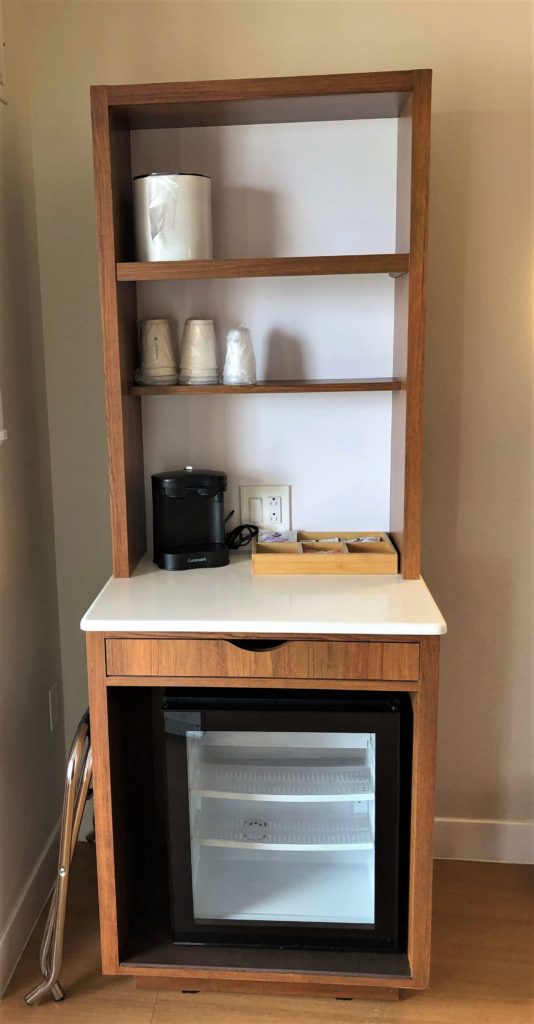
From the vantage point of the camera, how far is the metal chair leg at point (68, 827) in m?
1.79

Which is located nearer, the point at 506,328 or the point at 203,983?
the point at 203,983

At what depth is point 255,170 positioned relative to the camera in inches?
79.6

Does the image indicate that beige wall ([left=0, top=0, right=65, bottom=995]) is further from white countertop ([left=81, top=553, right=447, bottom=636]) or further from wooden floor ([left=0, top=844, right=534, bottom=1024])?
white countertop ([left=81, top=553, right=447, bottom=636])

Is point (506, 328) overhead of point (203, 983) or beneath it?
overhead

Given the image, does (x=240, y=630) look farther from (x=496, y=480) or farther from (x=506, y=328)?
(x=506, y=328)

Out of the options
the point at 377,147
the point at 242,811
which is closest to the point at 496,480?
the point at 377,147

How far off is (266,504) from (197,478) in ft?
0.77

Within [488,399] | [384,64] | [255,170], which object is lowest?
[488,399]

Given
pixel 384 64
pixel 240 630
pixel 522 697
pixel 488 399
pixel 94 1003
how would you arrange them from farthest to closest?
pixel 522 697, pixel 488 399, pixel 384 64, pixel 94 1003, pixel 240 630

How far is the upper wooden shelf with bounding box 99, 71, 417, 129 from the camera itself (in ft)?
5.71

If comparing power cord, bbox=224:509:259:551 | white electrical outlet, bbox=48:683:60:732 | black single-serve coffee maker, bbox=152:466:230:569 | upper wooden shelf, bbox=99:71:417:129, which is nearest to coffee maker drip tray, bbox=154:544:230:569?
black single-serve coffee maker, bbox=152:466:230:569

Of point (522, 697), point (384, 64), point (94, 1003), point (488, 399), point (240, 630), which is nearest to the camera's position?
point (240, 630)

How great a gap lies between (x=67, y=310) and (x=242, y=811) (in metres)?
1.27

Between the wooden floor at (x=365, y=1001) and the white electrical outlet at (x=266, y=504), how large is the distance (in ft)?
3.42
